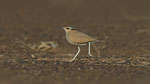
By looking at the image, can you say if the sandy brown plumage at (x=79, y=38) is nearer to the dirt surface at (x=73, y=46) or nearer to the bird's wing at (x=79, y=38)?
the bird's wing at (x=79, y=38)

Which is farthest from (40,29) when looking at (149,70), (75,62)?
(149,70)

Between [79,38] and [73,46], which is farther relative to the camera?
[73,46]

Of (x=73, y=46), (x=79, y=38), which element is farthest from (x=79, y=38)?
(x=73, y=46)

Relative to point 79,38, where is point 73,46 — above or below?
above

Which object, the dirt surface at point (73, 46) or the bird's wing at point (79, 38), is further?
the bird's wing at point (79, 38)

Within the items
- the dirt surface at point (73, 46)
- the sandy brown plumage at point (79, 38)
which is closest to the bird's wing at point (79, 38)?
the sandy brown plumage at point (79, 38)

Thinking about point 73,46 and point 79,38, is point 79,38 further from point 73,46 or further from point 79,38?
point 73,46

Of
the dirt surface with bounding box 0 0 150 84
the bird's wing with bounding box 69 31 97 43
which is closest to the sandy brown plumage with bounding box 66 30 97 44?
the bird's wing with bounding box 69 31 97 43

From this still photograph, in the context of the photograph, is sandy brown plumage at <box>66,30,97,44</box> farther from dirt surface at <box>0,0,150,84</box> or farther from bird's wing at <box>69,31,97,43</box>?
dirt surface at <box>0,0,150,84</box>
